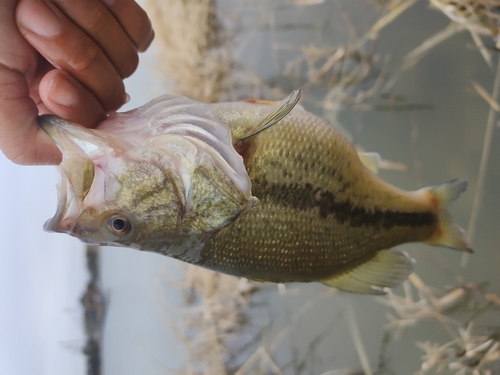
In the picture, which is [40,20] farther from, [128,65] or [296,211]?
[296,211]

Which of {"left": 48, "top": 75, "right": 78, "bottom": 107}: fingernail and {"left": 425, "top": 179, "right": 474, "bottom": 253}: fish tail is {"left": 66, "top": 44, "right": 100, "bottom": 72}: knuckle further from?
{"left": 425, "top": 179, "right": 474, "bottom": 253}: fish tail

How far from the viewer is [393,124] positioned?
1.38 m

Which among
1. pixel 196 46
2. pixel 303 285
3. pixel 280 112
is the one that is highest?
pixel 196 46

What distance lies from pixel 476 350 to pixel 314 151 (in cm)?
116

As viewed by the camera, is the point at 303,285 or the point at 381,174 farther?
the point at 303,285

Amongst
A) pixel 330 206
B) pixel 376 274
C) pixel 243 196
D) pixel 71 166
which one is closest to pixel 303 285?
pixel 376 274

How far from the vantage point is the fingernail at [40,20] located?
0.45 m

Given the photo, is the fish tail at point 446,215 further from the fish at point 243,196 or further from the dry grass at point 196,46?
the dry grass at point 196,46

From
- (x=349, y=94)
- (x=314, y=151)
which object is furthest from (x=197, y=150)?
(x=349, y=94)

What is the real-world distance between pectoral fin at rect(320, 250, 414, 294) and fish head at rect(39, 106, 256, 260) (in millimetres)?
318

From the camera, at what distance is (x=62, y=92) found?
0.48 m

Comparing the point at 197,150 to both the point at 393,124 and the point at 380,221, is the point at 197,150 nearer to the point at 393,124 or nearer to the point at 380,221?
the point at 380,221

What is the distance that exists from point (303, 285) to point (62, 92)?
1291 mm

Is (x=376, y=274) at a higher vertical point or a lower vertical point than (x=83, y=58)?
lower
